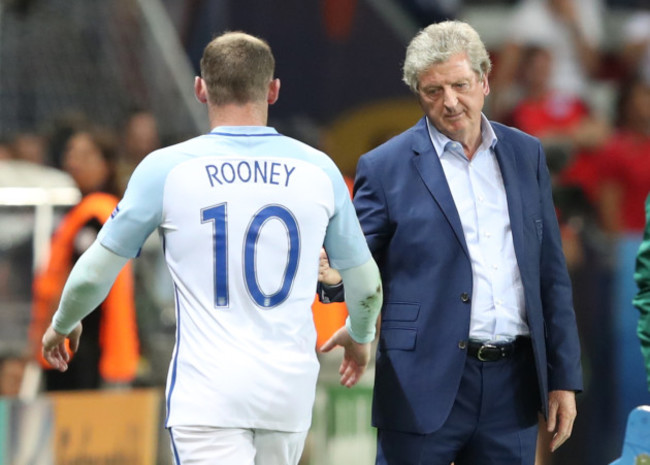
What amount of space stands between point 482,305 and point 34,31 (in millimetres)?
7467

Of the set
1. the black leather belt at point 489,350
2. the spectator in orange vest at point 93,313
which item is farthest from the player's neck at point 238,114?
the spectator in orange vest at point 93,313

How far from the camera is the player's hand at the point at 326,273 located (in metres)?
3.95

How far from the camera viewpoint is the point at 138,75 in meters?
10.5

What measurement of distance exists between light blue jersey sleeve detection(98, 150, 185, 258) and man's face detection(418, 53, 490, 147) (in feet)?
2.72

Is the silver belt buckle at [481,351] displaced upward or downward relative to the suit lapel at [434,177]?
downward

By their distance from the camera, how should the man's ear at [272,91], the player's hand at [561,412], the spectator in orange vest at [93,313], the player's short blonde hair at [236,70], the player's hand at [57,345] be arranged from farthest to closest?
the spectator in orange vest at [93,313] → the player's hand at [561,412] → the player's hand at [57,345] → the man's ear at [272,91] → the player's short blonde hair at [236,70]

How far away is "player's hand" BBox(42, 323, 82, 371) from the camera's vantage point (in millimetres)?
3789

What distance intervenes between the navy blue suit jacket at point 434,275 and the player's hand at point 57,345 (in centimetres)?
92

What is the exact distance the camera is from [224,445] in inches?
137

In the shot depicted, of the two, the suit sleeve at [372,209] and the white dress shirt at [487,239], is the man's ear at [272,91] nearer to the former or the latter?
the suit sleeve at [372,209]

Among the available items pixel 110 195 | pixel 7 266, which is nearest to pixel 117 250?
→ pixel 110 195

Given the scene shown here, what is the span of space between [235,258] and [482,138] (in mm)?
964

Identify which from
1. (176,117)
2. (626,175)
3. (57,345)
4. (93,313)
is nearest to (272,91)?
(57,345)

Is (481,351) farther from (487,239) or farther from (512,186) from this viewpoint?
(512,186)
